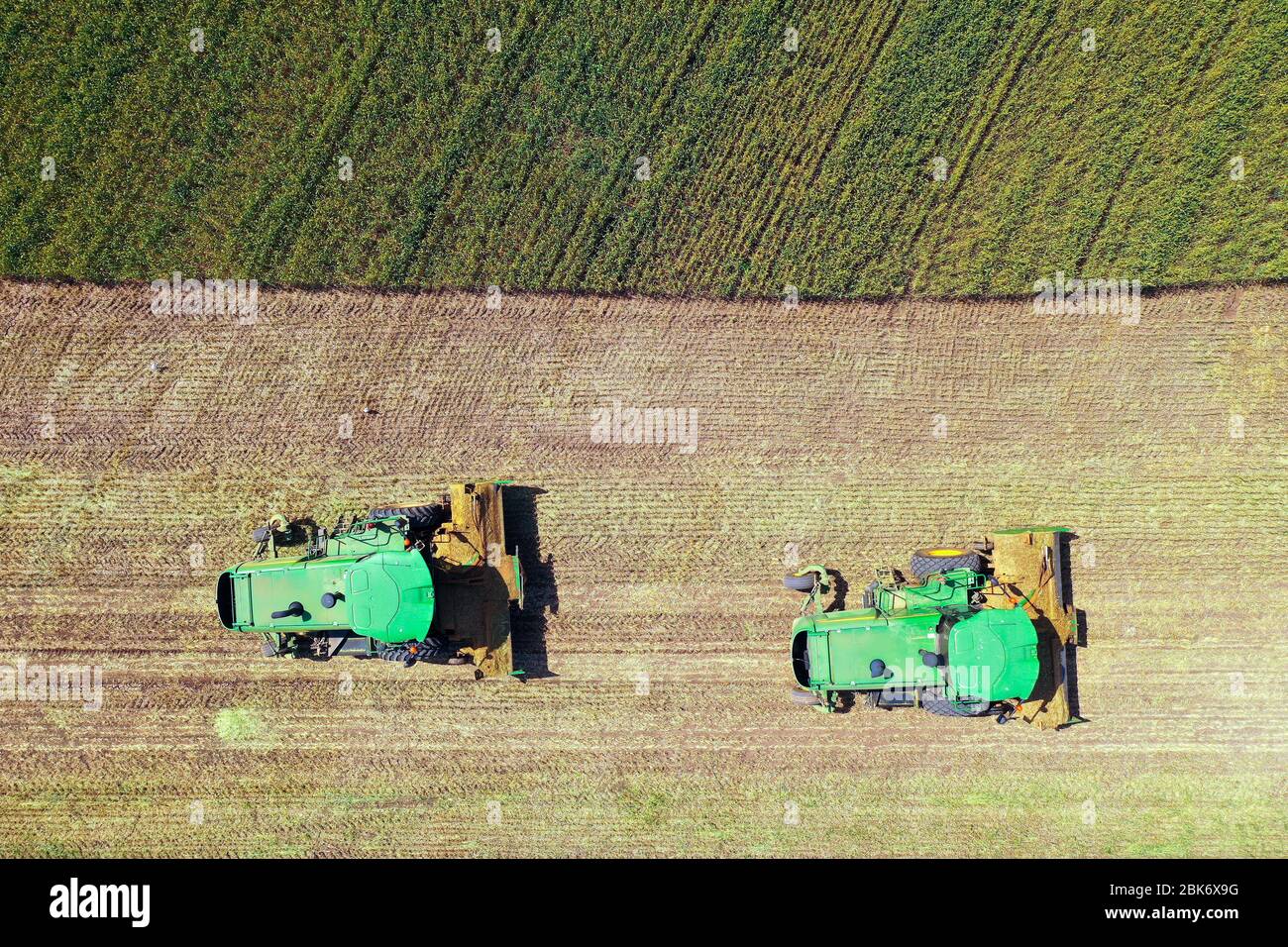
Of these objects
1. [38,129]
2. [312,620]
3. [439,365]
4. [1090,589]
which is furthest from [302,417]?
[1090,589]

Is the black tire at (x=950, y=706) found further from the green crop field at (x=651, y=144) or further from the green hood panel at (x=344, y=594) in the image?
the green hood panel at (x=344, y=594)

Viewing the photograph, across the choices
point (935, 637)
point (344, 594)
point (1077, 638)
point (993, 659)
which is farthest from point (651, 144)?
point (1077, 638)

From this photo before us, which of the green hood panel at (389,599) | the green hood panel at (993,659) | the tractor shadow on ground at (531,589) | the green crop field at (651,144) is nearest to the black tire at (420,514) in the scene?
the green hood panel at (389,599)

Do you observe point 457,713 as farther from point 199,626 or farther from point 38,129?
point 38,129

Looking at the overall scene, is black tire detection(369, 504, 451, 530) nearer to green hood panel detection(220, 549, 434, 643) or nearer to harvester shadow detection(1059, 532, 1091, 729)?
green hood panel detection(220, 549, 434, 643)

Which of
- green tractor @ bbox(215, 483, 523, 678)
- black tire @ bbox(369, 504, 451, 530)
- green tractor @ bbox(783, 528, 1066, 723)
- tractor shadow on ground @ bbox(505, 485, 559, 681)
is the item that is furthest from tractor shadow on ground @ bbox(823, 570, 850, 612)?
black tire @ bbox(369, 504, 451, 530)

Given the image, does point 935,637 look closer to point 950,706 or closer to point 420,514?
point 950,706
